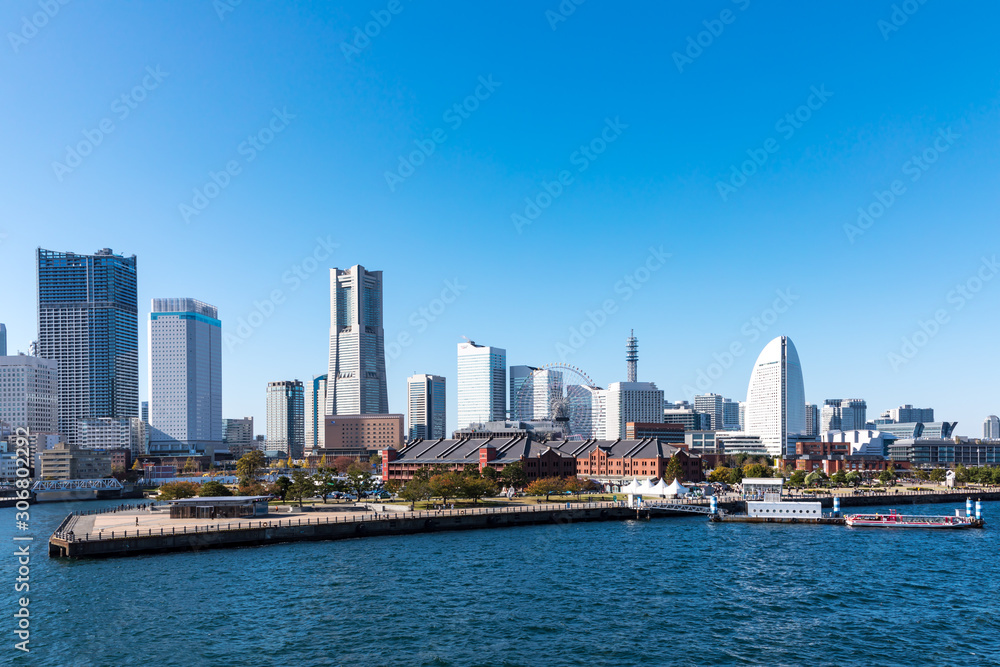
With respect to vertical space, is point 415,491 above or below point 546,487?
above

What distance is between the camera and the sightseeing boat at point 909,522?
10975 centimetres

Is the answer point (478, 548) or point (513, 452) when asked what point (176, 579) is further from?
point (513, 452)

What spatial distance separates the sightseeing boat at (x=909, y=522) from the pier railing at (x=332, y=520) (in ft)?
84.7

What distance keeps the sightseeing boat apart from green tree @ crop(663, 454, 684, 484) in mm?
56250

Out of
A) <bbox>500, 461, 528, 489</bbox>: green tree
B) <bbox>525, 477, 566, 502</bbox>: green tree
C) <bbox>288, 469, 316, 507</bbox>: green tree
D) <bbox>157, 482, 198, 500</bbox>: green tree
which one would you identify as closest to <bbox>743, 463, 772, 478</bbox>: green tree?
<bbox>500, 461, 528, 489</bbox>: green tree

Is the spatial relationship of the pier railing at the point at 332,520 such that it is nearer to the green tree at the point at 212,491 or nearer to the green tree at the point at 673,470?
the green tree at the point at 212,491

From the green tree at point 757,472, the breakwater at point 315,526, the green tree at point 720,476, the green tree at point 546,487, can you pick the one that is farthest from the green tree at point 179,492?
the green tree at point 757,472

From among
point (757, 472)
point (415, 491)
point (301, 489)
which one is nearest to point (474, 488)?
point (415, 491)

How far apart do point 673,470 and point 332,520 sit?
3757 inches

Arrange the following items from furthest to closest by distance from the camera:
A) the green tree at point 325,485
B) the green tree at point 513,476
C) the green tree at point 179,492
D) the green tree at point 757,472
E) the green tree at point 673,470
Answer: the green tree at point 757,472, the green tree at point 673,470, the green tree at point 513,476, the green tree at point 179,492, the green tree at point 325,485

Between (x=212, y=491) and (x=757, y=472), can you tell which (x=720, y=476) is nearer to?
(x=757, y=472)

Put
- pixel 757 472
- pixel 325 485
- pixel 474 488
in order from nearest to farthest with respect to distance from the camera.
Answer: pixel 474 488
pixel 325 485
pixel 757 472

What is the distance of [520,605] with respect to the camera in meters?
60.2

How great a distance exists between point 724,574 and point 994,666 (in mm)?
28645
